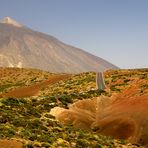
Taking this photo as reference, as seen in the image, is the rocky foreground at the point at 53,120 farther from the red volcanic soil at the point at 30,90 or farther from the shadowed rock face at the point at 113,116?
the red volcanic soil at the point at 30,90

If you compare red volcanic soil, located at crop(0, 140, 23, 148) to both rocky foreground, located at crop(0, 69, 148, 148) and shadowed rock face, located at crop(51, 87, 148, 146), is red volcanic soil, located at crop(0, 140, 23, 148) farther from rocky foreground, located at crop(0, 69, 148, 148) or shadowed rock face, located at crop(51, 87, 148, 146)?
shadowed rock face, located at crop(51, 87, 148, 146)

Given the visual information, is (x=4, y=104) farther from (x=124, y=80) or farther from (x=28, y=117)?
(x=124, y=80)

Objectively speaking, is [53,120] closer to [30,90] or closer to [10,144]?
[10,144]

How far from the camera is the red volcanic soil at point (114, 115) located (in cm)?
4816

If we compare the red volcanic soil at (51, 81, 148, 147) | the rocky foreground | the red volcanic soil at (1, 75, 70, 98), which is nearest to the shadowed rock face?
the red volcanic soil at (51, 81, 148, 147)

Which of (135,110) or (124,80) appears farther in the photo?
(124,80)

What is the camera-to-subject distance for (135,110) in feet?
180

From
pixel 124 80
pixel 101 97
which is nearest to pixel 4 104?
pixel 101 97

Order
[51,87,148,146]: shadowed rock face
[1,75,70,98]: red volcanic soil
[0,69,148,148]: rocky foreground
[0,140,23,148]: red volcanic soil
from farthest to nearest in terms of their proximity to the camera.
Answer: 1. [1,75,70,98]: red volcanic soil
2. [51,87,148,146]: shadowed rock face
3. [0,69,148,148]: rocky foreground
4. [0,140,23,148]: red volcanic soil

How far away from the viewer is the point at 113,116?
5419 cm

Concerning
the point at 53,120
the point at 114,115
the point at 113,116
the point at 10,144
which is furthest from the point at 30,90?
the point at 10,144

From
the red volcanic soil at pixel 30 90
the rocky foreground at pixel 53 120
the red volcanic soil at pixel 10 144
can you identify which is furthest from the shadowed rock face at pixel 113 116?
the red volcanic soil at pixel 30 90

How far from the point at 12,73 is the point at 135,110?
86.1 m

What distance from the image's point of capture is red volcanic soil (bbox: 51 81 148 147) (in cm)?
4816
